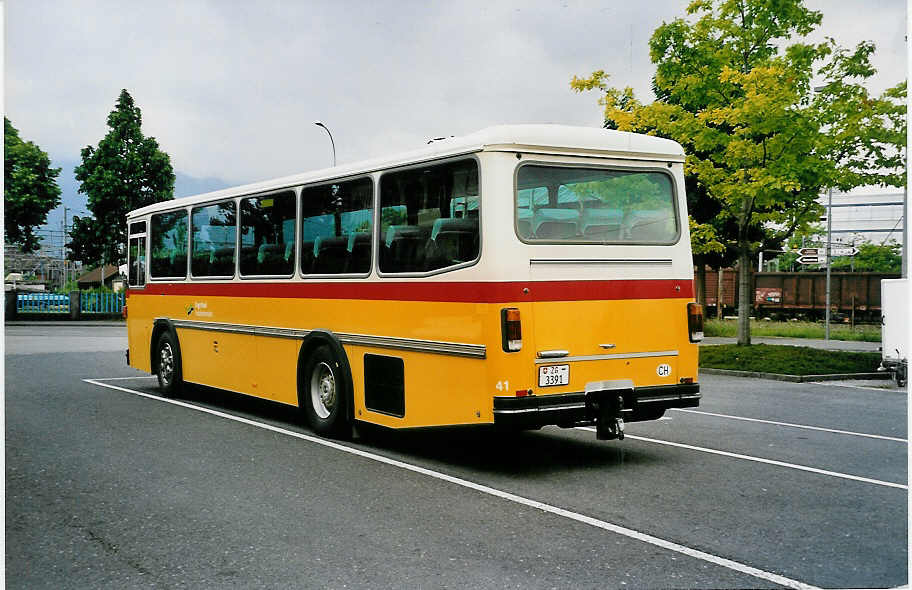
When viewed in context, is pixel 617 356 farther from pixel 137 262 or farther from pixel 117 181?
pixel 117 181

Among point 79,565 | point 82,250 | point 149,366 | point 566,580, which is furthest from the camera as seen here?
point 82,250

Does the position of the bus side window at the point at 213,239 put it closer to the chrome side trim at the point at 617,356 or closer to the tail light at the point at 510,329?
the tail light at the point at 510,329

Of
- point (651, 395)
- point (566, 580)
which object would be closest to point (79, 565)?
point (566, 580)

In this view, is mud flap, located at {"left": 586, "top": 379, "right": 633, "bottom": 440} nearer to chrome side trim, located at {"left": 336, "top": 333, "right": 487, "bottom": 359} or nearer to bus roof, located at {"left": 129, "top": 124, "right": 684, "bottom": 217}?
chrome side trim, located at {"left": 336, "top": 333, "right": 487, "bottom": 359}

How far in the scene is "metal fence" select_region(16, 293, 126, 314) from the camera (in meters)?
41.3

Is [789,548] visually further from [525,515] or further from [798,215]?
[798,215]

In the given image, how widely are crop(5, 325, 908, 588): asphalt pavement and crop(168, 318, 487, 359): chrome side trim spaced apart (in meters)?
1.04

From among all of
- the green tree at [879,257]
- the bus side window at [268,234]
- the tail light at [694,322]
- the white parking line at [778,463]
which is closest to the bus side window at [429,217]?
the bus side window at [268,234]

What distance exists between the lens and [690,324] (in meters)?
8.43

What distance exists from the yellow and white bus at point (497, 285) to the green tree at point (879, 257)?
90.0ft

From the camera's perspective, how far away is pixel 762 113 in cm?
1839

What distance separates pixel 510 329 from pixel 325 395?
3.18 metres

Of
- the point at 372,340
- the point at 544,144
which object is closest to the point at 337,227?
the point at 372,340

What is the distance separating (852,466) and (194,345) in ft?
27.4
